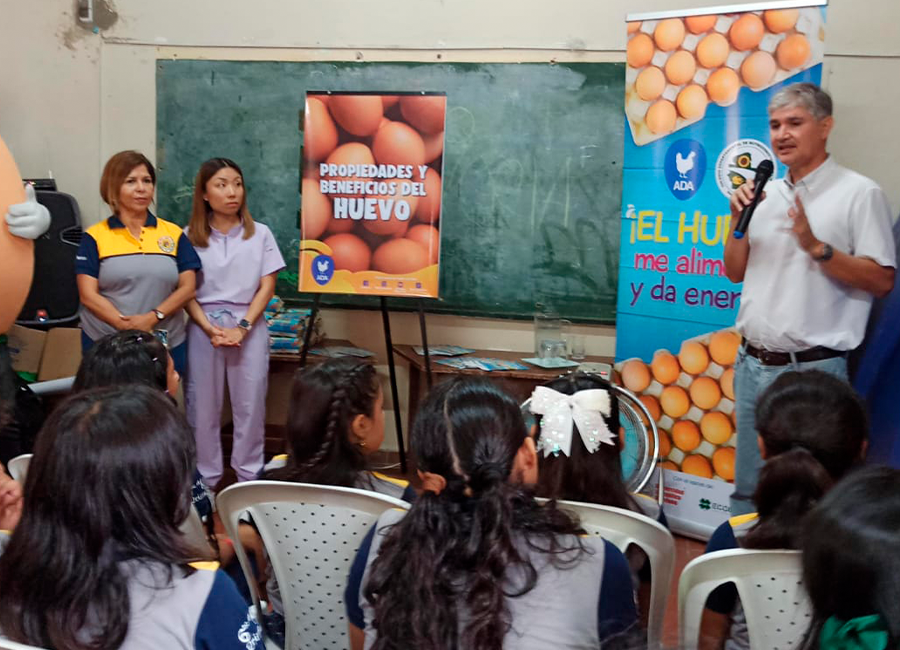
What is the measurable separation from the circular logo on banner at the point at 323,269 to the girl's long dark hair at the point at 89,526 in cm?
254

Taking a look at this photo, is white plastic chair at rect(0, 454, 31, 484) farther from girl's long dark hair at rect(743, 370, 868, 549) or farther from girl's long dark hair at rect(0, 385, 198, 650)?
girl's long dark hair at rect(743, 370, 868, 549)

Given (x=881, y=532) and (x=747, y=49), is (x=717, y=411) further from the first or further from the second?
(x=881, y=532)

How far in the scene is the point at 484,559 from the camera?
1171 millimetres

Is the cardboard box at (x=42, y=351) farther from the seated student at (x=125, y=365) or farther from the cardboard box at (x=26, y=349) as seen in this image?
the seated student at (x=125, y=365)

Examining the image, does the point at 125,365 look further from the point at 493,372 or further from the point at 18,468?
the point at 493,372

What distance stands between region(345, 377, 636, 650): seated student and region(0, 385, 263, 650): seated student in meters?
0.23

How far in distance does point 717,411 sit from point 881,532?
7.63ft

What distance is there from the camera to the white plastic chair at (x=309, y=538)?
151 centimetres

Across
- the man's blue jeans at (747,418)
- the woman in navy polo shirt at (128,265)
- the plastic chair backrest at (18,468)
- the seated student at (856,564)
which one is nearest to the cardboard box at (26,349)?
the woman in navy polo shirt at (128,265)

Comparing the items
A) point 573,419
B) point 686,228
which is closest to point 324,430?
point 573,419

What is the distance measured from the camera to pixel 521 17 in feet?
12.7

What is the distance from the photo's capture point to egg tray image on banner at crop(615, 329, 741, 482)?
311 cm

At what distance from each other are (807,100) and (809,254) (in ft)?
1.45

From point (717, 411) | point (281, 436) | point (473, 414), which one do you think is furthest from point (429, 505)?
point (281, 436)
